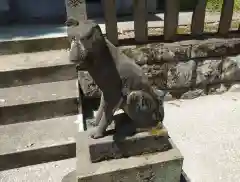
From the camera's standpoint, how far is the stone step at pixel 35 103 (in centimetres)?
295

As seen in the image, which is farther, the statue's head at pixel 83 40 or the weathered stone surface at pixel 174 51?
the weathered stone surface at pixel 174 51

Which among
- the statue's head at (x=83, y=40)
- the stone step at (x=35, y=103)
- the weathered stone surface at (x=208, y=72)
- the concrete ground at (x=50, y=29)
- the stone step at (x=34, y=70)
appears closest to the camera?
the statue's head at (x=83, y=40)

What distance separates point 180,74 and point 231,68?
72 cm

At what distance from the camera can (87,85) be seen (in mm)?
3309

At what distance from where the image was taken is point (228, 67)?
141 inches

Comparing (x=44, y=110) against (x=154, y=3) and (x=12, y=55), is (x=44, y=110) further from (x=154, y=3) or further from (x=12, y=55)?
(x=154, y=3)

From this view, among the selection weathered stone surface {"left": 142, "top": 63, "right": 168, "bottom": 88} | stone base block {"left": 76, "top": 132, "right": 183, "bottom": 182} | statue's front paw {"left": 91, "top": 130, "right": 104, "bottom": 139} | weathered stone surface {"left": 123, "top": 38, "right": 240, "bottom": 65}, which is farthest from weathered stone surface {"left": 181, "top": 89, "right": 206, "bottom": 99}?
statue's front paw {"left": 91, "top": 130, "right": 104, "bottom": 139}

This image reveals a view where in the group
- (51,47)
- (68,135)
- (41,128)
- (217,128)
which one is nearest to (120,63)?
(68,135)

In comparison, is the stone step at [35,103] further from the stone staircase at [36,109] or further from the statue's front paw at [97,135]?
the statue's front paw at [97,135]

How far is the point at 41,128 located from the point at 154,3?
13.0 ft

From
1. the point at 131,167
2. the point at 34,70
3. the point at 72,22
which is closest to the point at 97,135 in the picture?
the point at 131,167

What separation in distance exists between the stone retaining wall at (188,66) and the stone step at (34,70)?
24 cm

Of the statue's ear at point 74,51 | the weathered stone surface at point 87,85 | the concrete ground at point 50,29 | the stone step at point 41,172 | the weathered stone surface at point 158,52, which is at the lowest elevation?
the stone step at point 41,172

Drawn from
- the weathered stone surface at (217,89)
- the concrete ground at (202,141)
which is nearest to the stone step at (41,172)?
the concrete ground at (202,141)
